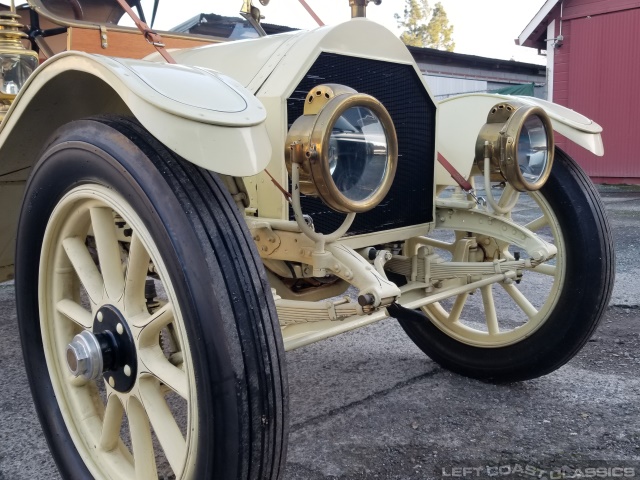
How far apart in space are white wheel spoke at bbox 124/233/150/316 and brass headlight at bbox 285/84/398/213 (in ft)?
1.43

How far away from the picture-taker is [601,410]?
8.31ft

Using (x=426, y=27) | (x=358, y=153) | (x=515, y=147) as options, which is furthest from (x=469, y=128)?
(x=426, y=27)

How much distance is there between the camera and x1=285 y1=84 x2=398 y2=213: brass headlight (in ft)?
4.97

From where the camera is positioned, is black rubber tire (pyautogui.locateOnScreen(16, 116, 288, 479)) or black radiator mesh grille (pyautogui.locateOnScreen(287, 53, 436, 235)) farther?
black radiator mesh grille (pyautogui.locateOnScreen(287, 53, 436, 235))

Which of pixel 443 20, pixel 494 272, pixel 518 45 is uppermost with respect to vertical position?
pixel 443 20

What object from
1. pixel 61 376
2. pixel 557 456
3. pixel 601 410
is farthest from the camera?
pixel 601 410

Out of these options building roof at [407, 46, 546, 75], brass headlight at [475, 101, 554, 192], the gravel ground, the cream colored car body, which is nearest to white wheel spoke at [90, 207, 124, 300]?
the cream colored car body

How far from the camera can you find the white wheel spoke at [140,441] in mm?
1735

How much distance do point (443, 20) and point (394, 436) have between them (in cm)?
4644

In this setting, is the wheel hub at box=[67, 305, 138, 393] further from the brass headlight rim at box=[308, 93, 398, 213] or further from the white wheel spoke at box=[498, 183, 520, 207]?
the white wheel spoke at box=[498, 183, 520, 207]

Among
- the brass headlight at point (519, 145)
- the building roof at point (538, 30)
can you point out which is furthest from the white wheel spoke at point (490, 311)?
the building roof at point (538, 30)

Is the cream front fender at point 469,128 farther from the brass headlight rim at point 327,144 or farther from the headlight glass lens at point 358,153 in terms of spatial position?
the brass headlight rim at point 327,144

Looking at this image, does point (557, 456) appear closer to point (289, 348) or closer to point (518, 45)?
point (289, 348)

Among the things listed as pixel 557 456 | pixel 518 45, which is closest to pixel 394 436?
pixel 557 456
